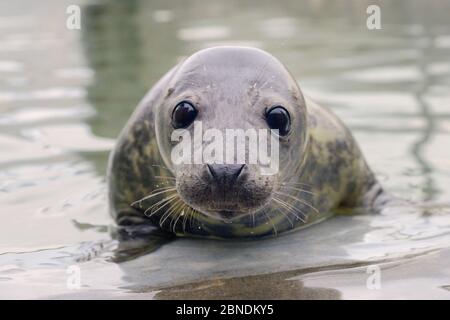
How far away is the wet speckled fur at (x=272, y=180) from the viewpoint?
3.70m

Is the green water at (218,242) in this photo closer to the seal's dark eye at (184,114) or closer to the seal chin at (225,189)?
the seal chin at (225,189)

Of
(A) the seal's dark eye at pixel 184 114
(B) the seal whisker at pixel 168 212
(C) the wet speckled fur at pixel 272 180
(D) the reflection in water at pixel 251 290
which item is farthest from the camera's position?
(B) the seal whisker at pixel 168 212

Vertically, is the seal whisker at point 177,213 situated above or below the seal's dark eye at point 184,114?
below

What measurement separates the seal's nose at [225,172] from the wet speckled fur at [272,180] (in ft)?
0.98

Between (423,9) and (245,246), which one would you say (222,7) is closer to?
(423,9)

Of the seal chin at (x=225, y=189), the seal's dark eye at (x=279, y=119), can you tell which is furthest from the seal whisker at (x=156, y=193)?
the seal's dark eye at (x=279, y=119)

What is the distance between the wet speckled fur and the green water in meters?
0.12

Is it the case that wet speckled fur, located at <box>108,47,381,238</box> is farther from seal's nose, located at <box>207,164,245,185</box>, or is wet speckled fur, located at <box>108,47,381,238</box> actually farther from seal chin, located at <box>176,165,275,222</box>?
seal's nose, located at <box>207,164,245,185</box>

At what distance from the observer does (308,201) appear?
13.6ft

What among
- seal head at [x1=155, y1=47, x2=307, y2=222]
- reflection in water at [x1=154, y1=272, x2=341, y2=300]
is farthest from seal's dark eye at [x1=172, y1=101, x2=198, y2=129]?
reflection in water at [x1=154, y1=272, x2=341, y2=300]

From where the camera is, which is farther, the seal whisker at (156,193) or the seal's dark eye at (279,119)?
the seal whisker at (156,193)

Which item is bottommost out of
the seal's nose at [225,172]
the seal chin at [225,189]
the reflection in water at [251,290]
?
the reflection in water at [251,290]

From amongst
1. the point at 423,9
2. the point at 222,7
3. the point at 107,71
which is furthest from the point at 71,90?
the point at 222,7

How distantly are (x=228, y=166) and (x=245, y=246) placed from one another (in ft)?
2.42
